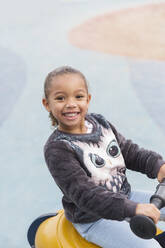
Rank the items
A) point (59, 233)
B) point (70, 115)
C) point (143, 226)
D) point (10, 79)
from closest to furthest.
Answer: point (143, 226) → point (70, 115) → point (59, 233) → point (10, 79)

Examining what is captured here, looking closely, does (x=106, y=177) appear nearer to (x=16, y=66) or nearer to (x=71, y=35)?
(x=16, y=66)

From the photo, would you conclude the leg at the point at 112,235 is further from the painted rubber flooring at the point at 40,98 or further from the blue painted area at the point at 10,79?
the blue painted area at the point at 10,79

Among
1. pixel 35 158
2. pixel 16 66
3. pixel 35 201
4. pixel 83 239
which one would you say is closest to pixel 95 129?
pixel 83 239

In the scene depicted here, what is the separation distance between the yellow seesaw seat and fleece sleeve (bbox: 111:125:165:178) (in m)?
0.35

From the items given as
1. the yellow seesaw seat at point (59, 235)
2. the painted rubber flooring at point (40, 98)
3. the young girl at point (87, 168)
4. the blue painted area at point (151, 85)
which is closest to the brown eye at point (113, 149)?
the young girl at point (87, 168)

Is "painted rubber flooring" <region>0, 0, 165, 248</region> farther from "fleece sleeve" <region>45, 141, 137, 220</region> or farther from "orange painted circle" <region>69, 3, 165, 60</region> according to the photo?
"fleece sleeve" <region>45, 141, 137, 220</region>

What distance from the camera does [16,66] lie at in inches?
174

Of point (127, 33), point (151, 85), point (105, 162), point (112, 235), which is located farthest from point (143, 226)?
point (127, 33)

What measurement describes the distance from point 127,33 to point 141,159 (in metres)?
3.50

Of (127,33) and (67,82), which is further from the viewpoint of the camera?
(127,33)

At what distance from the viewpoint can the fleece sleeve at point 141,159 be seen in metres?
1.77

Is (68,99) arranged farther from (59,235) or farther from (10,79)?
(10,79)

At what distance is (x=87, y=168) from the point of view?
1.63 m

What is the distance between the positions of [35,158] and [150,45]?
2190 mm
